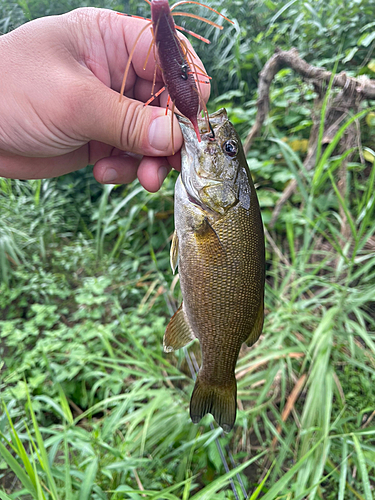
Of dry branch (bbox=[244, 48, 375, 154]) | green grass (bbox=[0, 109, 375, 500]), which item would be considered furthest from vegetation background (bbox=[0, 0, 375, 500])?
dry branch (bbox=[244, 48, 375, 154])

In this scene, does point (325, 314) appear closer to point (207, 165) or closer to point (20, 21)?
point (207, 165)

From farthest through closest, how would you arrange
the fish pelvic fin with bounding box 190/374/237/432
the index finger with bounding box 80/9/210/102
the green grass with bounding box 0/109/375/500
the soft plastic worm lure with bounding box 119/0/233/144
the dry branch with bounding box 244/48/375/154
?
1. the dry branch with bounding box 244/48/375/154
2. the green grass with bounding box 0/109/375/500
3. the index finger with bounding box 80/9/210/102
4. the fish pelvic fin with bounding box 190/374/237/432
5. the soft plastic worm lure with bounding box 119/0/233/144

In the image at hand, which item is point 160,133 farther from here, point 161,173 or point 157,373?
point 157,373

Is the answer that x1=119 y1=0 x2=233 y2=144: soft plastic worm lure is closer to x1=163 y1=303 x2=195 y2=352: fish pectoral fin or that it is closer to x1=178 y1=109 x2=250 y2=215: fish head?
x1=178 y1=109 x2=250 y2=215: fish head

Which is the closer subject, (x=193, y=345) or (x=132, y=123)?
(x=132, y=123)

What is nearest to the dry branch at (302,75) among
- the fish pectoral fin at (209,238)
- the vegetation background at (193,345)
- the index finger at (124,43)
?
the vegetation background at (193,345)

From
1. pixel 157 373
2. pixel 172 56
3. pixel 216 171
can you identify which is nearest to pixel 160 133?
pixel 216 171
